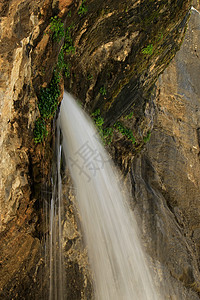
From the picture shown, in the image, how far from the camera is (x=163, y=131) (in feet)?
38.8

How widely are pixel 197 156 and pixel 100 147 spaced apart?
6.37 m

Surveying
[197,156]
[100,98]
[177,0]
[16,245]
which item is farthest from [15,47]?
[197,156]

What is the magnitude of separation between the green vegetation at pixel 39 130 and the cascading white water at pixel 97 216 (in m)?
1.31

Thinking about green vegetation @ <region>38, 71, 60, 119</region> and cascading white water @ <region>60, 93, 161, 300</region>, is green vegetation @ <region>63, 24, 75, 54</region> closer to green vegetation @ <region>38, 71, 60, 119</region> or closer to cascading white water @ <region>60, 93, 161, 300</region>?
green vegetation @ <region>38, 71, 60, 119</region>

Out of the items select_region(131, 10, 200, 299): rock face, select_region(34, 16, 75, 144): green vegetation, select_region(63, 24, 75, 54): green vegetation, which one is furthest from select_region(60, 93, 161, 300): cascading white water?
select_region(131, 10, 200, 299): rock face

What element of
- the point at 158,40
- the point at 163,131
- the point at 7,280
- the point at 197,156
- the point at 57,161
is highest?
the point at 158,40

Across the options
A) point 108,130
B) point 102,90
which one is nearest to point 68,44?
point 102,90

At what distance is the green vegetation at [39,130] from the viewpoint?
5023 millimetres

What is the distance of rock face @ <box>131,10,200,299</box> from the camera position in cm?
878

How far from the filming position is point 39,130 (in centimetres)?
508

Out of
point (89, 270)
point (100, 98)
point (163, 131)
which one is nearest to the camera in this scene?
point (89, 270)

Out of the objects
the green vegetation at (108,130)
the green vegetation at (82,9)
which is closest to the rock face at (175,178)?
the green vegetation at (108,130)

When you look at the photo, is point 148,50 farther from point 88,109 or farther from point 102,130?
point 102,130

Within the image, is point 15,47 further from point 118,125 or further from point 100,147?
point 118,125
